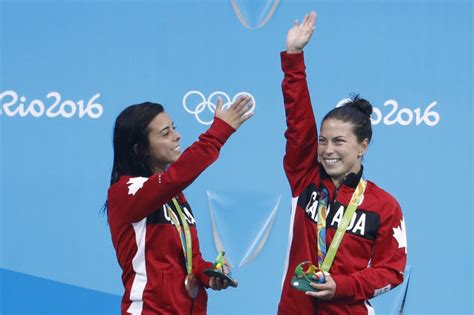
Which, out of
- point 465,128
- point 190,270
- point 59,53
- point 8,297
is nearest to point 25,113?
point 59,53

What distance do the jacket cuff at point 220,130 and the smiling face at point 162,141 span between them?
198 millimetres

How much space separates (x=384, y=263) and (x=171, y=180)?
2.20 ft

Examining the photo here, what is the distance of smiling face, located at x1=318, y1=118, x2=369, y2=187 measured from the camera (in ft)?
8.48

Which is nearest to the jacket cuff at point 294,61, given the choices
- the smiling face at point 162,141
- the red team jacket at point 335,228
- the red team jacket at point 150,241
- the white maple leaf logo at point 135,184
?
the red team jacket at point 335,228

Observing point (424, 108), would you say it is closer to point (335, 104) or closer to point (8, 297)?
point (335, 104)

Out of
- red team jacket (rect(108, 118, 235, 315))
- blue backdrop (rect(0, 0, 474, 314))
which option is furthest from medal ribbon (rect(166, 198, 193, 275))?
blue backdrop (rect(0, 0, 474, 314))

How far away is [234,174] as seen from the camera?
376 cm

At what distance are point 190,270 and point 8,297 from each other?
1606 millimetres

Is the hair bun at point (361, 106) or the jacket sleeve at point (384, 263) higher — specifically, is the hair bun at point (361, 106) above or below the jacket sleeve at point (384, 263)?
above

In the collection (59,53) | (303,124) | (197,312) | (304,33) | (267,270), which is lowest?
(197,312)

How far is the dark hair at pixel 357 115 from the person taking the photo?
8.61 ft

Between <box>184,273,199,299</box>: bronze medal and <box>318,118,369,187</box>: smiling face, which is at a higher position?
<box>318,118,369,187</box>: smiling face

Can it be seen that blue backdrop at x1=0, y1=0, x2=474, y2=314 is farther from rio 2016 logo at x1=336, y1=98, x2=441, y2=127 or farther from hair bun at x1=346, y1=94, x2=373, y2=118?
hair bun at x1=346, y1=94, x2=373, y2=118

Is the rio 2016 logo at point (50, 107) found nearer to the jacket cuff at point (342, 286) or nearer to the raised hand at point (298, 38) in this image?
the raised hand at point (298, 38)
